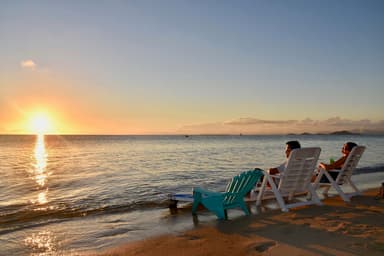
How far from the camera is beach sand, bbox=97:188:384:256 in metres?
4.58

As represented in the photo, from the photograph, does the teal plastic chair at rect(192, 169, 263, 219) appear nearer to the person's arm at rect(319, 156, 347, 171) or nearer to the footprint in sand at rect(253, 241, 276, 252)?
Result: the footprint in sand at rect(253, 241, 276, 252)

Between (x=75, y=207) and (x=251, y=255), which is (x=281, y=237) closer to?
(x=251, y=255)

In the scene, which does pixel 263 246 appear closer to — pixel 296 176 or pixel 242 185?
pixel 242 185

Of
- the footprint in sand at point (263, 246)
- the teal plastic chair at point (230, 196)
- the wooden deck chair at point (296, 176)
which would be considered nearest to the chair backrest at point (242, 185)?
the teal plastic chair at point (230, 196)

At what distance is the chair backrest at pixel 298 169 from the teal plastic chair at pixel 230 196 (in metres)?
0.66

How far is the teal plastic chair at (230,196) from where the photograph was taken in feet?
22.3

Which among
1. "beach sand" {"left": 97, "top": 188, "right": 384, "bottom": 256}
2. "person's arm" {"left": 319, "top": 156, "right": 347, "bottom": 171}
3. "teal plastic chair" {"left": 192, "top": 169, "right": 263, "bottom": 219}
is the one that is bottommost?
"beach sand" {"left": 97, "top": 188, "right": 384, "bottom": 256}

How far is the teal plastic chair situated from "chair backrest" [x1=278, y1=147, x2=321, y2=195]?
2.16 ft

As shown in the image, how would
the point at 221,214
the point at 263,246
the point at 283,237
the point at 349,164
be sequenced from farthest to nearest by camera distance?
1. the point at 349,164
2. the point at 221,214
3. the point at 283,237
4. the point at 263,246

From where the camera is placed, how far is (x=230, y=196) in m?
6.98

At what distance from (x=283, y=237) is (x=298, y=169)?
8.04ft

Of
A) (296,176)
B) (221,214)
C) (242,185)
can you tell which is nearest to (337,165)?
(296,176)

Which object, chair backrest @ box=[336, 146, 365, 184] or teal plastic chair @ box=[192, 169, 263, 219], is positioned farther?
chair backrest @ box=[336, 146, 365, 184]

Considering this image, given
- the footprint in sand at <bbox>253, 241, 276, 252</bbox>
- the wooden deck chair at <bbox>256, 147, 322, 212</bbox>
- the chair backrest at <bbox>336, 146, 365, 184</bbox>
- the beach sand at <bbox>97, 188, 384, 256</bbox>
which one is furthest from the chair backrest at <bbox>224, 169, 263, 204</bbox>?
the chair backrest at <bbox>336, 146, 365, 184</bbox>
